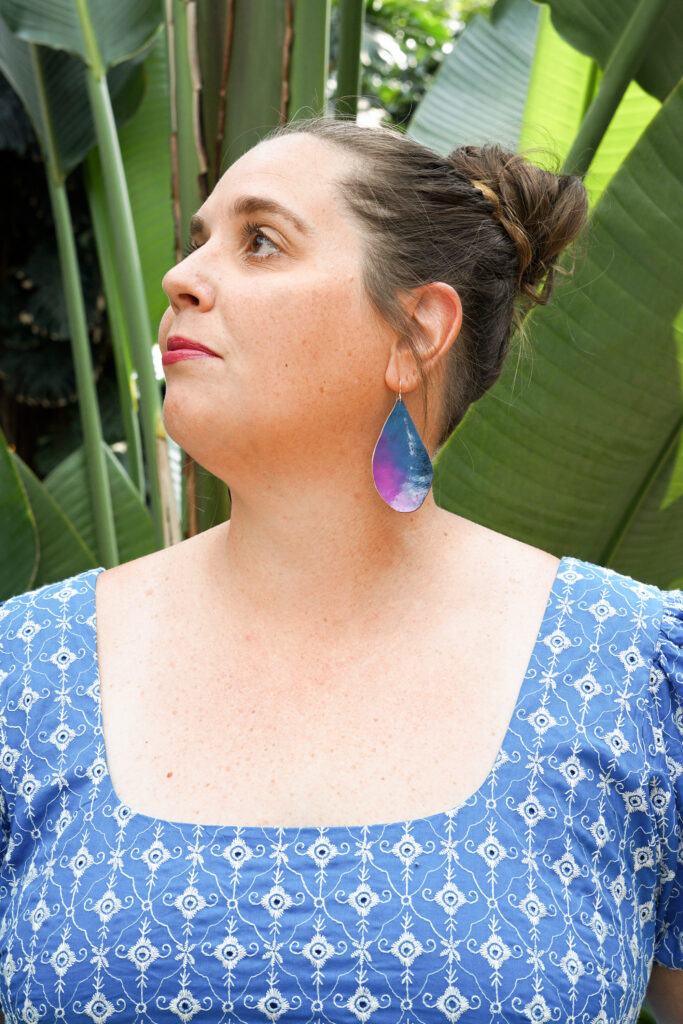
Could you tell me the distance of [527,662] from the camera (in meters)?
0.92

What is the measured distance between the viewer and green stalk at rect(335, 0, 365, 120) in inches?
52.6

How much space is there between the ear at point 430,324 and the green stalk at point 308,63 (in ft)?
1.43

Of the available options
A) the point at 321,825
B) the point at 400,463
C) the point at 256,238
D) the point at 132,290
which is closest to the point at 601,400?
the point at 400,463

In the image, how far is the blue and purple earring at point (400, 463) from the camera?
91 cm

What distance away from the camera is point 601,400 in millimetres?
1172

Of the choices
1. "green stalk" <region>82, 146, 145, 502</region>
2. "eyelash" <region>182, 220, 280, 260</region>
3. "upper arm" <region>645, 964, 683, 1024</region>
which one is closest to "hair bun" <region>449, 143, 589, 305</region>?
"eyelash" <region>182, 220, 280, 260</region>

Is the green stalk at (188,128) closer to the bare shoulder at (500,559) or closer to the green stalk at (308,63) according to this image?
the green stalk at (308,63)

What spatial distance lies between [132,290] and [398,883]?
1156 mm

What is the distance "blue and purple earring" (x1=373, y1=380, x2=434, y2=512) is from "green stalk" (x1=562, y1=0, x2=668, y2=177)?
522mm

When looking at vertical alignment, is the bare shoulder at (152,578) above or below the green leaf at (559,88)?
A: below

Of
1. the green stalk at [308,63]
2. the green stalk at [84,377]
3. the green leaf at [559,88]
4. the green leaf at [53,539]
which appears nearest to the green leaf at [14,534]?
the green leaf at [53,539]

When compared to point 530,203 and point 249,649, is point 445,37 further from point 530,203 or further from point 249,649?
point 249,649

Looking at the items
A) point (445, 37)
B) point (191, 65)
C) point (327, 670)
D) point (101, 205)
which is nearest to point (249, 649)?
point (327, 670)

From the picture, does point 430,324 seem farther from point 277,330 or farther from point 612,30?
point 612,30
